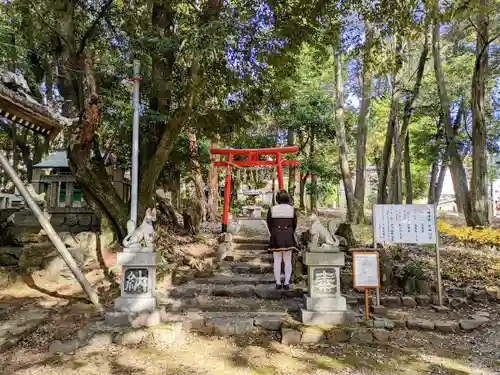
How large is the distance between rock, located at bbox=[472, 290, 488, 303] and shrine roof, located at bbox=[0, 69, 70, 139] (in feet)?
23.8

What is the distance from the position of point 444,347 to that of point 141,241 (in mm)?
4294

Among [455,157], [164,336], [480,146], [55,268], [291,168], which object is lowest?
[164,336]

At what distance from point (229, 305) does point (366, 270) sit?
7.09ft

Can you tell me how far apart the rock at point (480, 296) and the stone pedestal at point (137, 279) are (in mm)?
5313

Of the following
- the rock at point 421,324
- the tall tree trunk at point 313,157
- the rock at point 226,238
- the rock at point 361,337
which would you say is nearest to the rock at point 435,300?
the rock at point 421,324

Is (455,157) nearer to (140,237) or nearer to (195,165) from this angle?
(195,165)

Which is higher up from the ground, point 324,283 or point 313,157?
point 313,157

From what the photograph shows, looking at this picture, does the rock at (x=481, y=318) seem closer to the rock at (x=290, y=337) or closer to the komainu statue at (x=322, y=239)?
the komainu statue at (x=322, y=239)

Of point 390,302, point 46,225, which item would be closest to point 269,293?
point 390,302

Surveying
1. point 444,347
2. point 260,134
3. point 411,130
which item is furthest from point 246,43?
point 411,130

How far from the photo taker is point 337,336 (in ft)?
14.2

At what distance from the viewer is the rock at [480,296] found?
576 centimetres

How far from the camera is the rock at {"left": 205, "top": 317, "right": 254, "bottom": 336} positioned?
4.50 meters

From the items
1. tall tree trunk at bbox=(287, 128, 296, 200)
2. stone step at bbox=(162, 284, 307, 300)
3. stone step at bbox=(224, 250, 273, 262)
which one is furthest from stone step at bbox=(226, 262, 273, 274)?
tall tree trunk at bbox=(287, 128, 296, 200)
